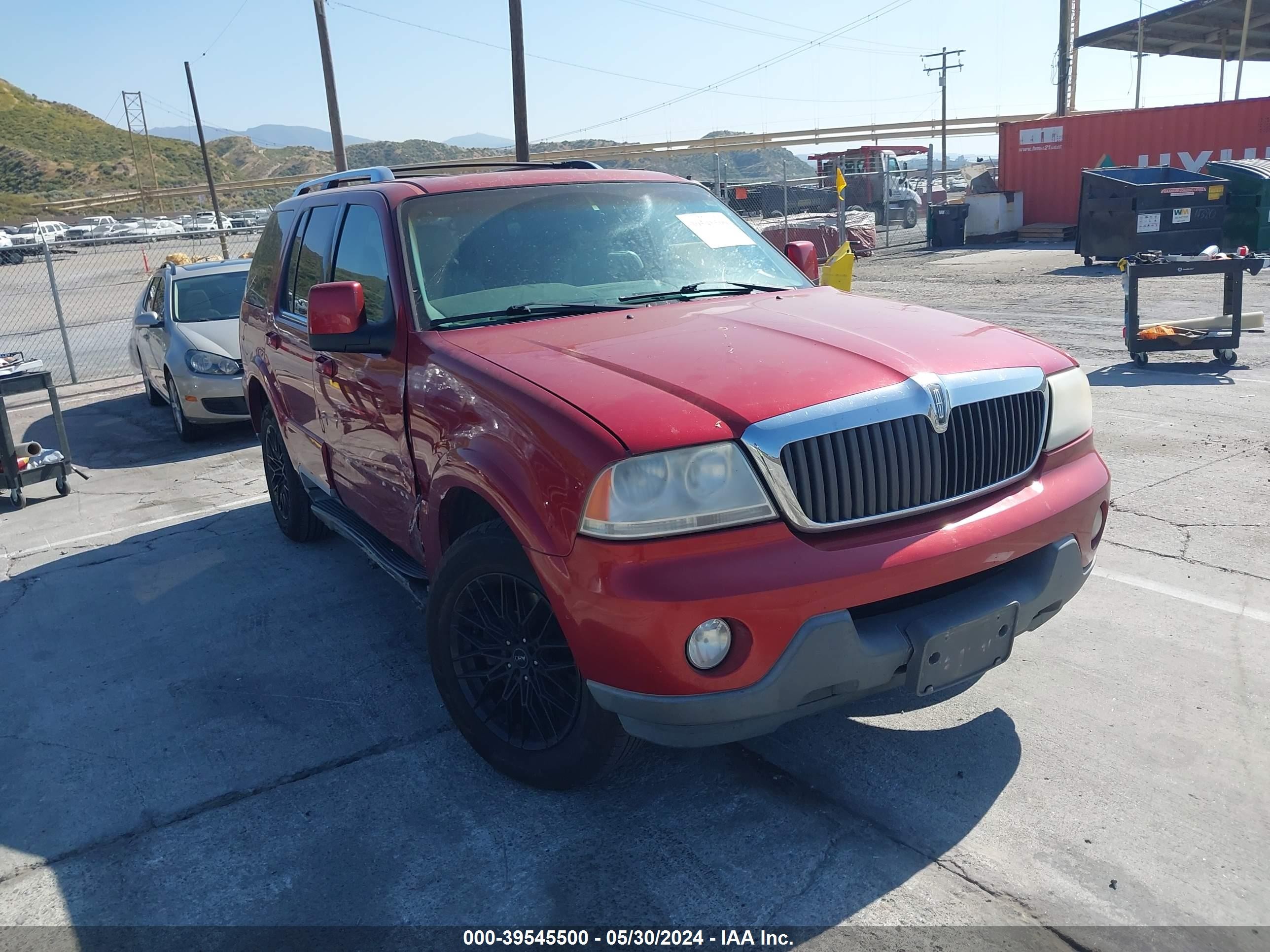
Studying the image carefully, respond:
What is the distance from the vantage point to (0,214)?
8294 centimetres

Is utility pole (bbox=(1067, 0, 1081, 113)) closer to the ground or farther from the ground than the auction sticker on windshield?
farther from the ground

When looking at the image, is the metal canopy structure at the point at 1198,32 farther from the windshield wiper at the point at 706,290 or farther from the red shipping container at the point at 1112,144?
the windshield wiper at the point at 706,290

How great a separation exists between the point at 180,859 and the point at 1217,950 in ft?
9.64

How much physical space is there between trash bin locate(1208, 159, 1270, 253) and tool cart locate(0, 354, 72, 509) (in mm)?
18322

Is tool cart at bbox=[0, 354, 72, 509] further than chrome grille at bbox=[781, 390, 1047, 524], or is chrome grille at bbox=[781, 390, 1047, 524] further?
tool cart at bbox=[0, 354, 72, 509]

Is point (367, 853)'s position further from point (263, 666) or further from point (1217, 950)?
point (1217, 950)

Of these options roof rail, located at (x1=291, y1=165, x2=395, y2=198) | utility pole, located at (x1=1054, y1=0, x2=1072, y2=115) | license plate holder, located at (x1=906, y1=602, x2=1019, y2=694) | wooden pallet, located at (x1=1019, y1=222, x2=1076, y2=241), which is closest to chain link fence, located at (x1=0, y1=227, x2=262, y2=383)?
roof rail, located at (x1=291, y1=165, x2=395, y2=198)

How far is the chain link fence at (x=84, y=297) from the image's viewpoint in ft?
49.8

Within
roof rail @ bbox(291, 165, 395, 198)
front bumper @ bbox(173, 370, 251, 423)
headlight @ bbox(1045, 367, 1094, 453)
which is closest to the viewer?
headlight @ bbox(1045, 367, 1094, 453)

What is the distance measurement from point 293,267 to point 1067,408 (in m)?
3.91

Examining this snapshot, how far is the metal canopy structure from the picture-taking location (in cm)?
3081

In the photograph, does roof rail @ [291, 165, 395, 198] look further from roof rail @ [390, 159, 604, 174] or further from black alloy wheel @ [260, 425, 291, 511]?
black alloy wheel @ [260, 425, 291, 511]

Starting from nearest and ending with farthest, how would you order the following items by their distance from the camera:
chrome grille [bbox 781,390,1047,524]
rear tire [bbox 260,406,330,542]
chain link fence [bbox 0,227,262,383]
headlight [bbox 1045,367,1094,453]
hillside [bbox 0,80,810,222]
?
chrome grille [bbox 781,390,1047,524] < headlight [bbox 1045,367,1094,453] < rear tire [bbox 260,406,330,542] < chain link fence [bbox 0,227,262,383] < hillside [bbox 0,80,810,222]

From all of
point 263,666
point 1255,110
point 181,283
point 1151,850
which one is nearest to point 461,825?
point 263,666
